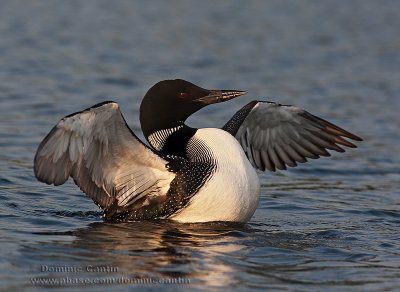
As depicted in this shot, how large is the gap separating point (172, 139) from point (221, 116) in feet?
16.0

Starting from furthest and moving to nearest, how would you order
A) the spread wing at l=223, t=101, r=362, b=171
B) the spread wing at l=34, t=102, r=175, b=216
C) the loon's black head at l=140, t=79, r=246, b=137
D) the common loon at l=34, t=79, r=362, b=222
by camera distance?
1. the spread wing at l=223, t=101, r=362, b=171
2. the loon's black head at l=140, t=79, r=246, b=137
3. the common loon at l=34, t=79, r=362, b=222
4. the spread wing at l=34, t=102, r=175, b=216

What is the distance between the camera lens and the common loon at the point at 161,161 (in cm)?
668

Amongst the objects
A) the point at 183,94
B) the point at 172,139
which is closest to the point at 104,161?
the point at 172,139

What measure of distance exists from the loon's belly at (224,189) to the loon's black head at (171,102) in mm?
282

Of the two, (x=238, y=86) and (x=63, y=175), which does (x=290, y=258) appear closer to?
(x=63, y=175)

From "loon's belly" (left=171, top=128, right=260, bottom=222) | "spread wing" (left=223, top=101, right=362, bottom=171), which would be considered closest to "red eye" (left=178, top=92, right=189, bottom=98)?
"loon's belly" (left=171, top=128, right=260, bottom=222)

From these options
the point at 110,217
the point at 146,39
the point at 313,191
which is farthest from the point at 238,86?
the point at 110,217

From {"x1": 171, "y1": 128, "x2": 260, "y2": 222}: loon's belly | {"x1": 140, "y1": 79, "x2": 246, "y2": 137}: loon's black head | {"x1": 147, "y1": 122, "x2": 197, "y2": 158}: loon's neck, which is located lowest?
{"x1": 171, "y1": 128, "x2": 260, "y2": 222}: loon's belly

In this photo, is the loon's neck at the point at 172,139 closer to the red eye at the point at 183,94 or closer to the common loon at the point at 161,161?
the common loon at the point at 161,161

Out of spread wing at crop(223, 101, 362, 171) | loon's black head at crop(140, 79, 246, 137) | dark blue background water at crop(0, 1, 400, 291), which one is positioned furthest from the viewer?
spread wing at crop(223, 101, 362, 171)

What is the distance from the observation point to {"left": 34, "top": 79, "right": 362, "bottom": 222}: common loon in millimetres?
6680

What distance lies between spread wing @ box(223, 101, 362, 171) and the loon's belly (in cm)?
57

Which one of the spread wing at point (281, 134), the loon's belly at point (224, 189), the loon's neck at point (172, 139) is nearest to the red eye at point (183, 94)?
the loon's neck at point (172, 139)

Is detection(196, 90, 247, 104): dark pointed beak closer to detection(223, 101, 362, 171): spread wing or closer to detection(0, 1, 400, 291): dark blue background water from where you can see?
detection(223, 101, 362, 171): spread wing
